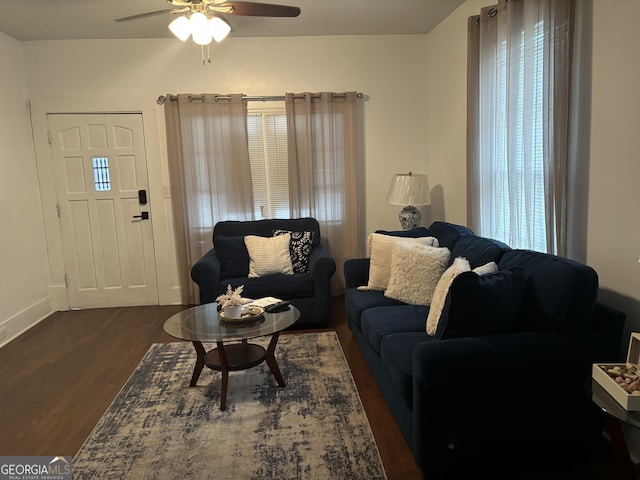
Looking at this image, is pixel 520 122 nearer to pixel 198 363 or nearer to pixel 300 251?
pixel 300 251

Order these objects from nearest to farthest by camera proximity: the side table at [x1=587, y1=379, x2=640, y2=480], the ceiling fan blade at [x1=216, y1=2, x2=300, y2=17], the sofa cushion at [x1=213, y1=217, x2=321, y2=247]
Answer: the side table at [x1=587, y1=379, x2=640, y2=480] < the ceiling fan blade at [x1=216, y1=2, x2=300, y2=17] < the sofa cushion at [x1=213, y1=217, x2=321, y2=247]

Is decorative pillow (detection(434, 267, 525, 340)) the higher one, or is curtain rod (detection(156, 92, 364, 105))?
curtain rod (detection(156, 92, 364, 105))

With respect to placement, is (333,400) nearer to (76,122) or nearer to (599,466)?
(599,466)

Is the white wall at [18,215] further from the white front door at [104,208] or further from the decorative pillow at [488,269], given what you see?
the decorative pillow at [488,269]

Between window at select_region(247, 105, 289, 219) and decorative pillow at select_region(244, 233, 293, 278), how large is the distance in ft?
2.32

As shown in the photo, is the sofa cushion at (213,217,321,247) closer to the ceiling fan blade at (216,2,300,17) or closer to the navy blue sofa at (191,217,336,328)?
the navy blue sofa at (191,217,336,328)

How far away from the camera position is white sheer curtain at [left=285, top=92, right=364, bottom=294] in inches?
174

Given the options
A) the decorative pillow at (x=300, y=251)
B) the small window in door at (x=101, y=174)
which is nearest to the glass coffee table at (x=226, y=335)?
the decorative pillow at (x=300, y=251)

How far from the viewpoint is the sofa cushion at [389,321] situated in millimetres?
2449

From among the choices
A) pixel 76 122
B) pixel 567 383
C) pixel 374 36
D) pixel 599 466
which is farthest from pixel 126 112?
pixel 599 466

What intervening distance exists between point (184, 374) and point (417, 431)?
1.73 m

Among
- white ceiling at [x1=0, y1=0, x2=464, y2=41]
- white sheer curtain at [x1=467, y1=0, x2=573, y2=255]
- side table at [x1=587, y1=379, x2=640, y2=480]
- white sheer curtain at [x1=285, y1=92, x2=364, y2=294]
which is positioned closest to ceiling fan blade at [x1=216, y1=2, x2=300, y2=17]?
white ceiling at [x1=0, y1=0, x2=464, y2=41]

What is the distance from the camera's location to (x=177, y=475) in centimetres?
198
